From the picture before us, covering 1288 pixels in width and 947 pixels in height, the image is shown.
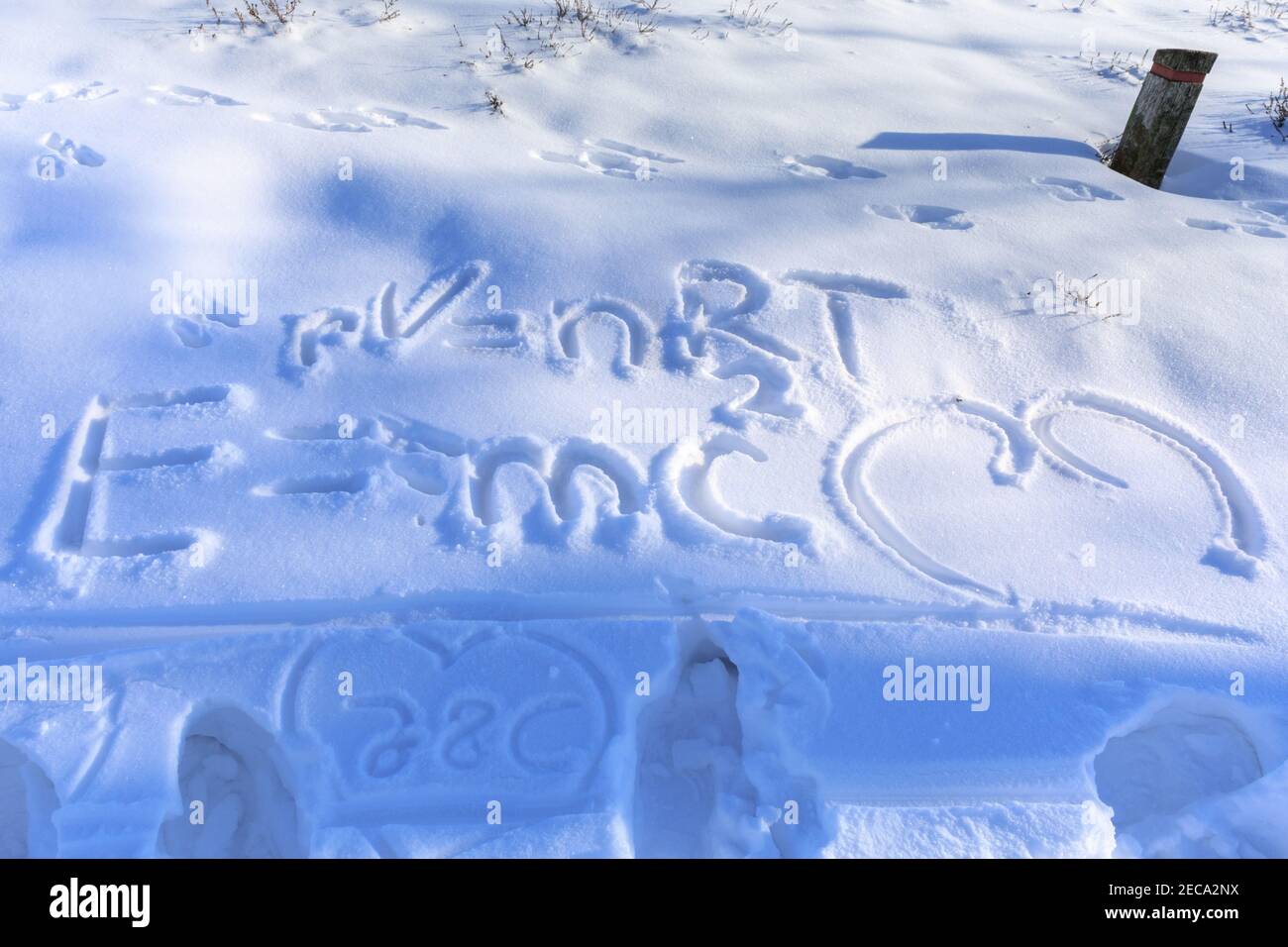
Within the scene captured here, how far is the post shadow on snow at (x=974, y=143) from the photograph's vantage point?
4770 millimetres

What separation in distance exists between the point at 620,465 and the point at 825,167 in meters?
2.34

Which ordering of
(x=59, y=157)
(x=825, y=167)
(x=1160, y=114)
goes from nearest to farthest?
(x=59, y=157) < (x=1160, y=114) < (x=825, y=167)

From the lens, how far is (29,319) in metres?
3.53

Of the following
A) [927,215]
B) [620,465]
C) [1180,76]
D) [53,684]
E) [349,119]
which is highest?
[1180,76]

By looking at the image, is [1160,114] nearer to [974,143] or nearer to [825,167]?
[974,143]

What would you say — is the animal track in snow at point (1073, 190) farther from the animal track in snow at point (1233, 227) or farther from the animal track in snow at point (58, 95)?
the animal track in snow at point (58, 95)

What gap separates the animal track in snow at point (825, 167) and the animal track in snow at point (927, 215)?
29 cm

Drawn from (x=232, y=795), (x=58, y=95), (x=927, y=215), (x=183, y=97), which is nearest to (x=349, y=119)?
(x=183, y=97)

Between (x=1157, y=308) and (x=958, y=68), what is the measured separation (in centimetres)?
248

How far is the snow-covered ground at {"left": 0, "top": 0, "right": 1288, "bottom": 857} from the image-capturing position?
243 cm

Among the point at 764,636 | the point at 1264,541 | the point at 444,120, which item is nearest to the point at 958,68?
the point at 444,120

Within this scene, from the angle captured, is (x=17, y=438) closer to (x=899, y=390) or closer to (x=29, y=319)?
(x=29, y=319)

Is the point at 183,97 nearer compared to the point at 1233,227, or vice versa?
the point at 1233,227

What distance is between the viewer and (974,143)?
482 centimetres
